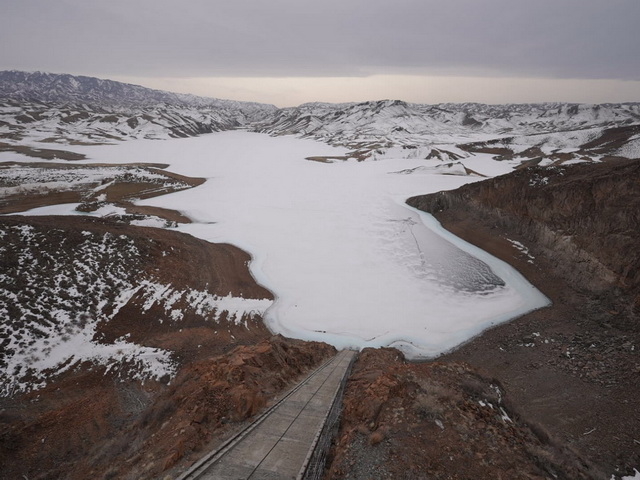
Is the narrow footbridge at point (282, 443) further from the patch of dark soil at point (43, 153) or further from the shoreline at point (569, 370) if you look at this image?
the patch of dark soil at point (43, 153)

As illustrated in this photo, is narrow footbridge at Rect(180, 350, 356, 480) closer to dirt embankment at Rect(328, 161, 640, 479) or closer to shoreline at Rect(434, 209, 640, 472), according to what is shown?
dirt embankment at Rect(328, 161, 640, 479)

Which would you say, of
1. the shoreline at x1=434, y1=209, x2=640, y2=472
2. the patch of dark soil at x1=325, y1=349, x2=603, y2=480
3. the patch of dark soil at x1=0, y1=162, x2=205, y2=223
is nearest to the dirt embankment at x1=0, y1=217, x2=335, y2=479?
the patch of dark soil at x1=325, y1=349, x2=603, y2=480

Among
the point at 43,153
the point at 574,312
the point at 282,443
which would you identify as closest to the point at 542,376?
the point at 574,312

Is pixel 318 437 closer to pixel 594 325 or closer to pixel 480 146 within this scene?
pixel 594 325

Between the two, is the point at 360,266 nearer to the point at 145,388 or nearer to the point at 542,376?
the point at 542,376

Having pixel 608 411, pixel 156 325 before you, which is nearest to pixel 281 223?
pixel 156 325

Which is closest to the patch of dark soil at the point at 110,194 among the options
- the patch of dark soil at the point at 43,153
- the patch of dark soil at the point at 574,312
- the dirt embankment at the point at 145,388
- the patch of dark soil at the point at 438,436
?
the dirt embankment at the point at 145,388
